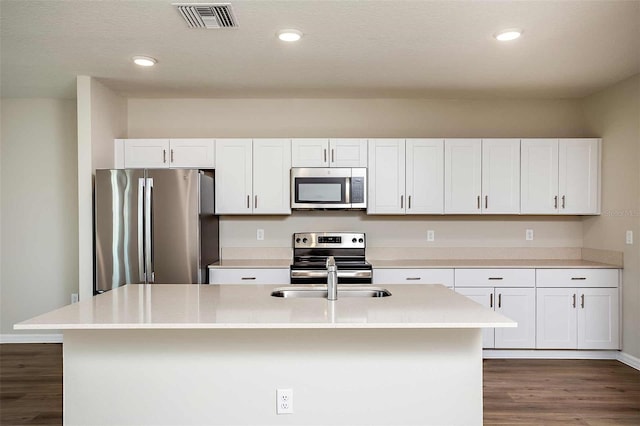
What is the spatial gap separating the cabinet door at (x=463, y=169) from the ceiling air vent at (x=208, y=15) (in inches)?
95.2

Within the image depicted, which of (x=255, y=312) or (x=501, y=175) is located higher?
(x=501, y=175)

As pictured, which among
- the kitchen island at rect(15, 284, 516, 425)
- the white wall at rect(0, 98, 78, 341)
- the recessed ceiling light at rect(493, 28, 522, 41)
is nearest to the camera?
the kitchen island at rect(15, 284, 516, 425)

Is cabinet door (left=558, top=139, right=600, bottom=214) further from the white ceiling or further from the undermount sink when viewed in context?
the undermount sink

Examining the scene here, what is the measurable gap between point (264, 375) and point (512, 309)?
2.71m

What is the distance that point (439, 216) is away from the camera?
4801 millimetres

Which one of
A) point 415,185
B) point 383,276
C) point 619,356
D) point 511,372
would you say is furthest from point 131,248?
point 619,356

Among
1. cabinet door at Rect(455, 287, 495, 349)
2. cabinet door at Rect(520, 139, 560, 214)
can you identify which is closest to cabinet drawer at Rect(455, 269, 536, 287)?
cabinet door at Rect(455, 287, 495, 349)

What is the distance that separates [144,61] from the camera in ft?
11.8

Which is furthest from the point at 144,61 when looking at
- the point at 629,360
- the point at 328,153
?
the point at 629,360

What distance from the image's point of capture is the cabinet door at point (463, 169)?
14.6 ft

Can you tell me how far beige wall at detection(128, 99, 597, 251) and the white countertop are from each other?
2.04 meters

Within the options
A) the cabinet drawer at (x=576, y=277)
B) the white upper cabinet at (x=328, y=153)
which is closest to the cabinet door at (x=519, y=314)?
the cabinet drawer at (x=576, y=277)

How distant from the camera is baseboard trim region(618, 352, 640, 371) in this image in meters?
3.94

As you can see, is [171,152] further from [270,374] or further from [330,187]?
[270,374]
